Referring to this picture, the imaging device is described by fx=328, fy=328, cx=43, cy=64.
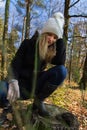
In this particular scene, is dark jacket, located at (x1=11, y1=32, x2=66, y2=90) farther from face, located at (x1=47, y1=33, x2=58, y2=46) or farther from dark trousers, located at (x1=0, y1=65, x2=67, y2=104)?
face, located at (x1=47, y1=33, x2=58, y2=46)

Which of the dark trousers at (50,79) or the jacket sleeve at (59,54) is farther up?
the jacket sleeve at (59,54)

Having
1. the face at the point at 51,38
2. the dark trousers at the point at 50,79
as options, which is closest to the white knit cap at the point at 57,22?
the face at the point at 51,38

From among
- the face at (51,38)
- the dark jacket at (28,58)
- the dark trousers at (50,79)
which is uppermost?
the face at (51,38)

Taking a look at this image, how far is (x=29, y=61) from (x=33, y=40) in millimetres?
214

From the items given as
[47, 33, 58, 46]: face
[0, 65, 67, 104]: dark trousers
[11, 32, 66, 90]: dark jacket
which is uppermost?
[47, 33, 58, 46]: face

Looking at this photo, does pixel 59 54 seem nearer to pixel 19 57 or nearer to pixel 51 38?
pixel 19 57

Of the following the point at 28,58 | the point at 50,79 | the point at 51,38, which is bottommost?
the point at 50,79

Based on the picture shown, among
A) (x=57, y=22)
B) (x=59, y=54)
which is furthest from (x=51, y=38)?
(x=57, y=22)

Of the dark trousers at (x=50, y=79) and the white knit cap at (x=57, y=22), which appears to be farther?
the dark trousers at (x=50, y=79)

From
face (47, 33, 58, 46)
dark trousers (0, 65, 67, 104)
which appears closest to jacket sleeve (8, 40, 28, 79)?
dark trousers (0, 65, 67, 104)

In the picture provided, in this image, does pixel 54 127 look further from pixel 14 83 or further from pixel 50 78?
pixel 14 83

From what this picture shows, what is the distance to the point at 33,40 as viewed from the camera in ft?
10.7

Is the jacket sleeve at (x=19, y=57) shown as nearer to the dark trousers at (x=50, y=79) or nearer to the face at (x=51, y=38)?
the dark trousers at (x=50, y=79)

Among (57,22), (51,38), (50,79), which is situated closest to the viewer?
(57,22)
